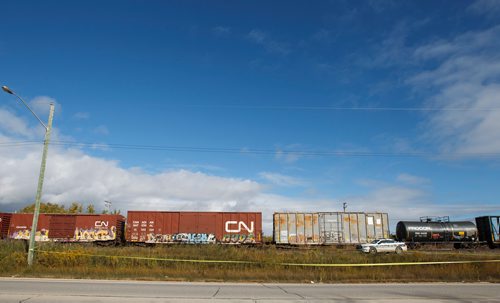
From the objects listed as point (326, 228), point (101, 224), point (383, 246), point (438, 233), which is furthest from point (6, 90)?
point (438, 233)

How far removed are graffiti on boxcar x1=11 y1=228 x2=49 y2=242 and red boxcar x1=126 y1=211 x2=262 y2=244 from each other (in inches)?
306

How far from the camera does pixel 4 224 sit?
33094 mm

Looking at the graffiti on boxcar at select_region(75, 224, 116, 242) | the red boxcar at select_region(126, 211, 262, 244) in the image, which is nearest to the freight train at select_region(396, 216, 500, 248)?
the red boxcar at select_region(126, 211, 262, 244)

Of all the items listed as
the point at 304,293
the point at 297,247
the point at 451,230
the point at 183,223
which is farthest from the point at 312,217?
the point at 304,293

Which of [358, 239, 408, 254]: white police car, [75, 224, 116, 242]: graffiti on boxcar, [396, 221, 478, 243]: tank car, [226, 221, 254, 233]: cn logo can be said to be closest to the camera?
[358, 239, 408, 254]: white police car

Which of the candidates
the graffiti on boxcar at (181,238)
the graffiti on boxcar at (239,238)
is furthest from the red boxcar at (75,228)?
the graffiti on boxcar at (239,238)

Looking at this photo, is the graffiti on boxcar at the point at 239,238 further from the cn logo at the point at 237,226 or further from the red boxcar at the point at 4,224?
the red boxcar at the point at 4,224

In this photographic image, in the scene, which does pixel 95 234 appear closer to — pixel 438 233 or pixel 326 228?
pixel 326 228

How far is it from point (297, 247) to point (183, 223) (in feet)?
35.6

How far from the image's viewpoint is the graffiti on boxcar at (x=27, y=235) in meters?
32.1

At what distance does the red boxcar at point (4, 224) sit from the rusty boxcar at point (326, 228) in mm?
25610

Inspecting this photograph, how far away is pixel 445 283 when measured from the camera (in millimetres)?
14297

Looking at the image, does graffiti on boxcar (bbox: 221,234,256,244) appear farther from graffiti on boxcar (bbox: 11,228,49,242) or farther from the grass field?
graffiti on boxcar (bbox: 11,228,49,242)

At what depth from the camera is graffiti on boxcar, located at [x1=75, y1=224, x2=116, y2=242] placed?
32.2 meters
